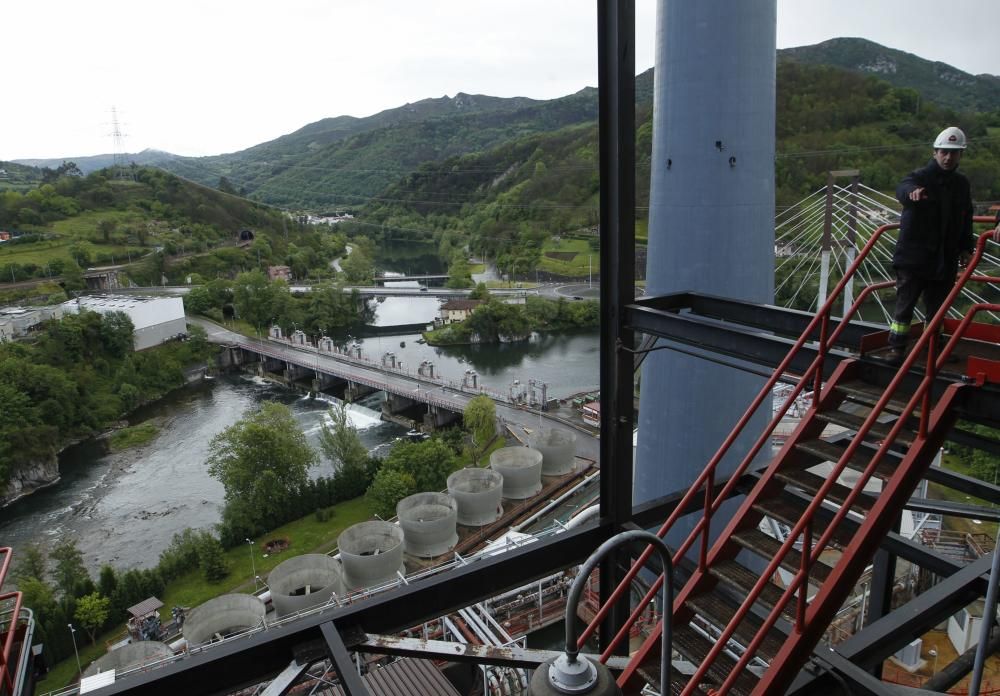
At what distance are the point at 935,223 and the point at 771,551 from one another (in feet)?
3.93

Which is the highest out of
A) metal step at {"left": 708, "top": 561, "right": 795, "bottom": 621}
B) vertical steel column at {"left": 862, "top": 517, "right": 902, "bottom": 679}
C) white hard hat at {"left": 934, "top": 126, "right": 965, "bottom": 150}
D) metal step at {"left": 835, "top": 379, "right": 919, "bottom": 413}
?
white hard hat at {"left": 934, "top": 126, "right": 965, "bottom": 150}

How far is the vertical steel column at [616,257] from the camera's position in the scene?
2.46 metres

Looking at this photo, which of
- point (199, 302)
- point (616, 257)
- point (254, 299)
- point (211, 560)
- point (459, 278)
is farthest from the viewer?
point (459, 278)

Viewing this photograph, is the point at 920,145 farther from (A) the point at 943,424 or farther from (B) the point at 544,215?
(B) the point at 544,215

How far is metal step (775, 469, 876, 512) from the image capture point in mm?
2098

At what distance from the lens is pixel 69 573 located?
15961 mm

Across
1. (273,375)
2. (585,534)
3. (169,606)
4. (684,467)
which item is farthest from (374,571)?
(273,375)

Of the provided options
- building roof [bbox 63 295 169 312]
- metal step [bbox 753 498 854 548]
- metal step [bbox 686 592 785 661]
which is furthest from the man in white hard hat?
building roof [bbox 63 295 169 312]

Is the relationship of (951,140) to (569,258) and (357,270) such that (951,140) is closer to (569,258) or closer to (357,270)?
(569,258)

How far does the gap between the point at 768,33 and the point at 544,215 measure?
62020 millimetres

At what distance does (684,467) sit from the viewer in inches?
202

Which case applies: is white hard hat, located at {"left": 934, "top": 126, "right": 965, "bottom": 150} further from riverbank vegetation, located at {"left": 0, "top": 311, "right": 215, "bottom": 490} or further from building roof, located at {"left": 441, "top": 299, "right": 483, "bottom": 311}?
building roof, located at {"left": 441, "top": 299, "right": 483, "bottom": 311}

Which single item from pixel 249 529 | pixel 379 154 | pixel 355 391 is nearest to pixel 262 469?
pixel 249 529

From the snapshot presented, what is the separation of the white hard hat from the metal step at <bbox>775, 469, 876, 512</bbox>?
1.12 meters
